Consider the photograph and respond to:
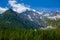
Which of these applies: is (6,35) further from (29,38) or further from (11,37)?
(29,38)

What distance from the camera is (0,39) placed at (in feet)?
253

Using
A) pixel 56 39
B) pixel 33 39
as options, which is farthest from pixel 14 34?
pixel 56 39

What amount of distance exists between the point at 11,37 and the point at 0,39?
4777 millimetres

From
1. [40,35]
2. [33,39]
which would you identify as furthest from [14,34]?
[40,35]

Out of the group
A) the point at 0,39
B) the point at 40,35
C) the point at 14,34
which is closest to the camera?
the point at 0,39

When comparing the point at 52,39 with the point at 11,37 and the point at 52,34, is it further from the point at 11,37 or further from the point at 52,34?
the point at 11,37

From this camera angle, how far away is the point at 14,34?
85.1m

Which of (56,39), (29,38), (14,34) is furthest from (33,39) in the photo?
(56,39)

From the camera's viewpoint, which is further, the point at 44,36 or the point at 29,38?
the point at 44,36

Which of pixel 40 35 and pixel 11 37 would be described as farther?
pixel 40 35

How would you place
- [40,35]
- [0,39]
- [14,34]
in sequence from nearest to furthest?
[0,39] < [14,34] < [40,35]

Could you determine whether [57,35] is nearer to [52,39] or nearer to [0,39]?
[52,39]

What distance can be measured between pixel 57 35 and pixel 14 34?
2603cm

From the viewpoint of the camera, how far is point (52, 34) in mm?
101188
